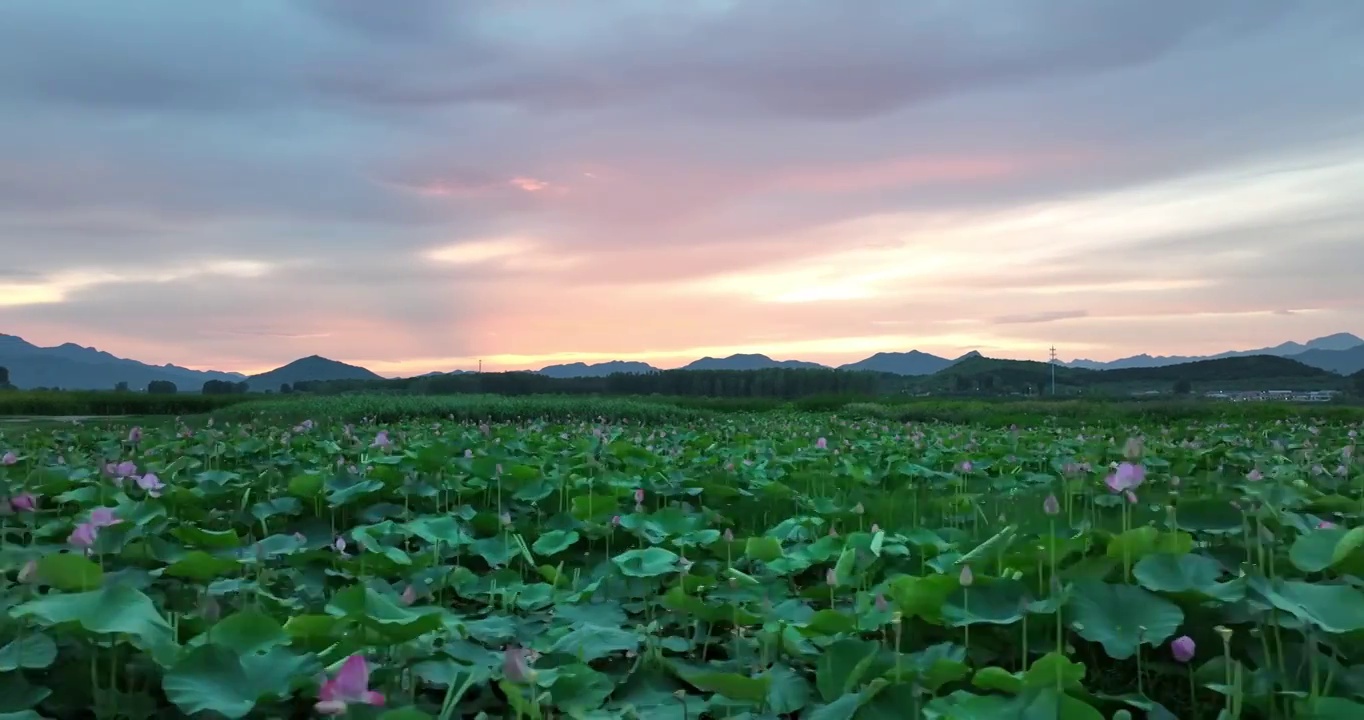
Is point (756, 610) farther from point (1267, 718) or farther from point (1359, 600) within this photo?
point (1359, 600)

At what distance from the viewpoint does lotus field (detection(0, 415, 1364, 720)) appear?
1696 millimetres

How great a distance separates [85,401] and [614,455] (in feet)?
93.8

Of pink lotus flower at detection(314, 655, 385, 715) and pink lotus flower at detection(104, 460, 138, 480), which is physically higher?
pink lotus flower at detection(104, 460, 138, 480)

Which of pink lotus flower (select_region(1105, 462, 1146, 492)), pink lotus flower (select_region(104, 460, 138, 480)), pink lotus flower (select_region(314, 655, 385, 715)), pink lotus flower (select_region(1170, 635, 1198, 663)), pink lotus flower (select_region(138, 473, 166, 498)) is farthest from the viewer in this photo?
pink lotus flower (select_region(104, 460, 138, 480))

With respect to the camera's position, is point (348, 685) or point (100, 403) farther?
point (100, 403)

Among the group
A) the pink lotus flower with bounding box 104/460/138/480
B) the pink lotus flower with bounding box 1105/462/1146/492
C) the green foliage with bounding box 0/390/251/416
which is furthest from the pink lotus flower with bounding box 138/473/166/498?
the green foliage with bounding box 0/390/251/416

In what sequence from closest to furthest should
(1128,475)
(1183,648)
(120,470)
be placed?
(1183,648)
(1128,475)
(120,470)

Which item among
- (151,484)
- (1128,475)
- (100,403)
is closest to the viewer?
(1128,475)

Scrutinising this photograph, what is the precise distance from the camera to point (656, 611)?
280 cm

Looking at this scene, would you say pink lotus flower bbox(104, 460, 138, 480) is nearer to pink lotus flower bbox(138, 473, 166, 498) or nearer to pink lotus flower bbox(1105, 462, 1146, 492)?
pink lotus flower bbox(138, 473, 166, 498)

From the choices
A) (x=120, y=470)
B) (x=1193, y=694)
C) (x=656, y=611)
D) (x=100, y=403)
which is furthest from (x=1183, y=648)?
(x=100, y=403)

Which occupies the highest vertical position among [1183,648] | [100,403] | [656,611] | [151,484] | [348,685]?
[100,403]

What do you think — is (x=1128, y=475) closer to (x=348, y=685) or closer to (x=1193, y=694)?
(x=1193, y=694)

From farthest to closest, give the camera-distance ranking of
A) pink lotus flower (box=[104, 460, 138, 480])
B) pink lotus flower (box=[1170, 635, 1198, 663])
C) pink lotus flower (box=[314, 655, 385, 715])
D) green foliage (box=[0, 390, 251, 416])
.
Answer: green foliage (box=[0, 390, 251, 416]), pink lotus flower (box=[104, 460, 138, 480]), pink lotus flower (box=[1170, 635, 1198, 663]), pink lotus flower (box=[314, 655, 385, 715])
